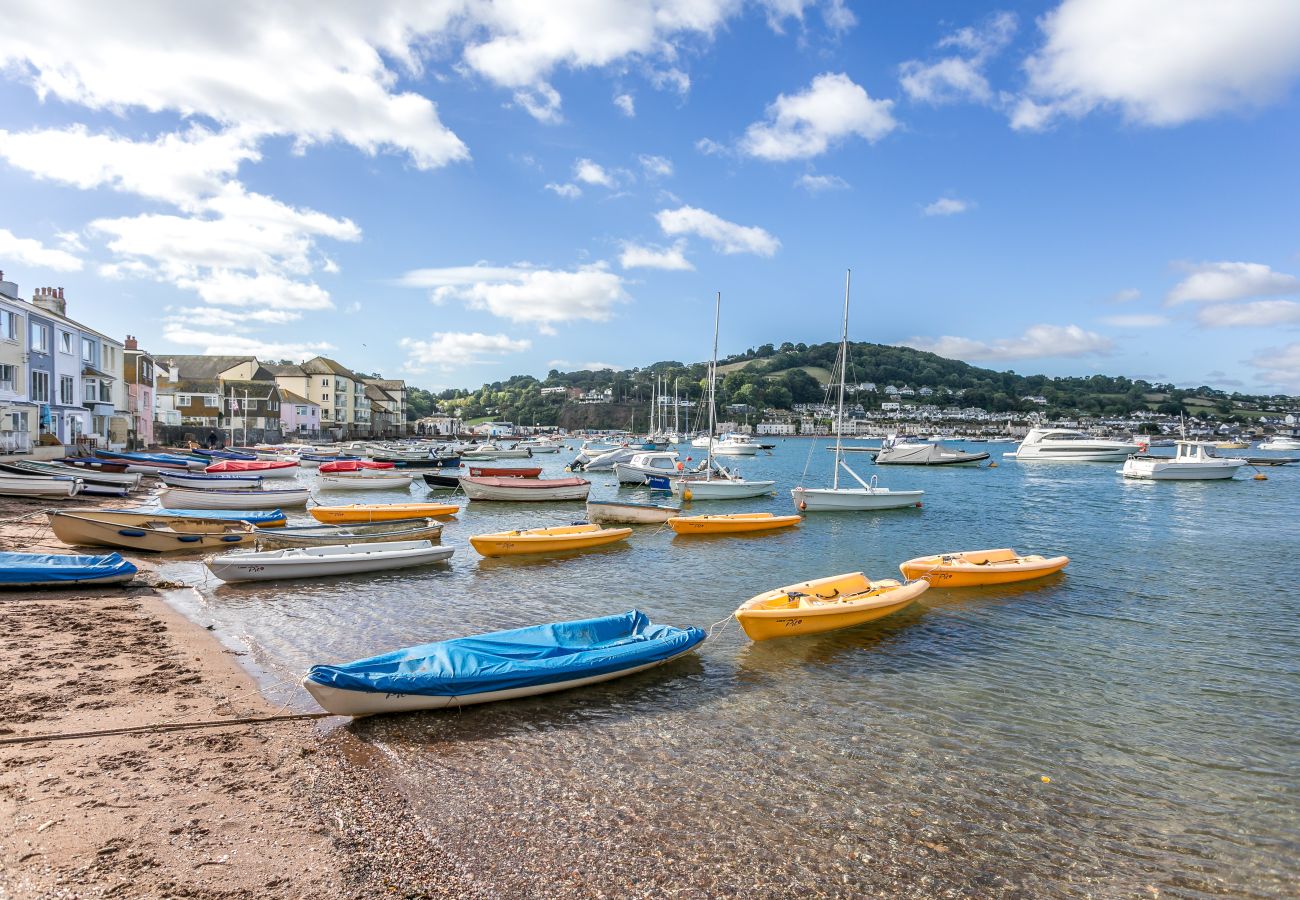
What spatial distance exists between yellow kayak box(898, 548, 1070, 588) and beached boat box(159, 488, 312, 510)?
27.6m

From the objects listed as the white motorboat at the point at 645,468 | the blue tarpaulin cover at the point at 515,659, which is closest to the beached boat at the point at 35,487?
the white motorboat at the point at 645,468

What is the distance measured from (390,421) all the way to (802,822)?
127m

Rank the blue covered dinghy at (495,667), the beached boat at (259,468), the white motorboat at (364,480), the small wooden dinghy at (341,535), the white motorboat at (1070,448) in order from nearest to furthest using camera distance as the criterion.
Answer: the blue covered dinghy at (495,667) < the small wooden dinghy at (341,535) < the beached boat at (259,468) < the white motorboat at (364,480) < the white motorboat at (1070,448)

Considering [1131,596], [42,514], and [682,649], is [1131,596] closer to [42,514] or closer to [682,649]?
[682,649]

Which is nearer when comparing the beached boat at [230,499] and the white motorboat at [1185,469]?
the beached boat at [230,499]

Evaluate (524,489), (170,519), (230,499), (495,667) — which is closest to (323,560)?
(170,519)

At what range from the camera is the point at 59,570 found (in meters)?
15.0

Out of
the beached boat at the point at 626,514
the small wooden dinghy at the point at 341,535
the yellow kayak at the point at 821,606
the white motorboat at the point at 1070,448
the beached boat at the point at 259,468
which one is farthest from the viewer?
the white motorboat at the point at 1070,448

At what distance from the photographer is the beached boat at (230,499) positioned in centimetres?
2923

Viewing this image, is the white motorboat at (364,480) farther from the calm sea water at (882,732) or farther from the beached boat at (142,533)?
the calm sea water at (882,732)

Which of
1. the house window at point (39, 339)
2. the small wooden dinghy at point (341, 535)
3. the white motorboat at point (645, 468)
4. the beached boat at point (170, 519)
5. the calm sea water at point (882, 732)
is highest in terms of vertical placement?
the house window at point (39, 339)

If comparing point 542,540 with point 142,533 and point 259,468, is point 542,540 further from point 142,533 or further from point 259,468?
point 259,468

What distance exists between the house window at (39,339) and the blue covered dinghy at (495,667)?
4225 cm

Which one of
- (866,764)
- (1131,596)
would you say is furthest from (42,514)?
(1131,596)
